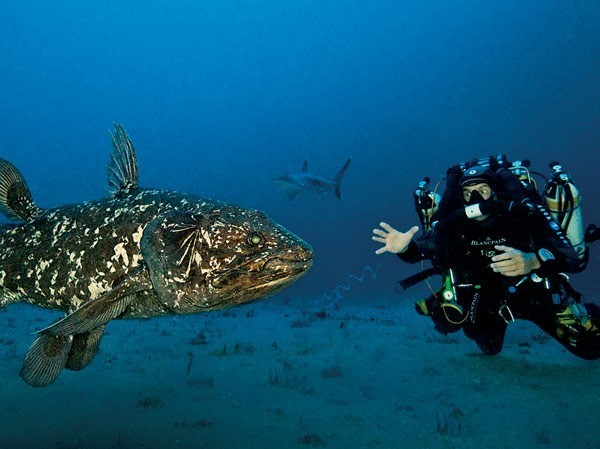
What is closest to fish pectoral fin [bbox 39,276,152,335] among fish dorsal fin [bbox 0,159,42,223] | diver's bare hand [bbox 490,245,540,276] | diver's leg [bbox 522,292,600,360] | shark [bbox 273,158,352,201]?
fish dorsal fin [bbox 0,159,42,223]

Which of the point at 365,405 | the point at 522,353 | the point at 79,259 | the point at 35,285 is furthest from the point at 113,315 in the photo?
the point at 522,353

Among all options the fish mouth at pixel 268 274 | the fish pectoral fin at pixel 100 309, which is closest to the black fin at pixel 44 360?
the fish pectoral fin at pixel 100 309

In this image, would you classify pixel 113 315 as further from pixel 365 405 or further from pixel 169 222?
pixel 365 405

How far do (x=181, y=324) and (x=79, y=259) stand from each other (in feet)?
25.3

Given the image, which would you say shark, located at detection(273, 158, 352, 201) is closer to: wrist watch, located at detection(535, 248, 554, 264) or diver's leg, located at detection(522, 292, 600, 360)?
diver's leg, located at detection(522, 292, 600, 360)

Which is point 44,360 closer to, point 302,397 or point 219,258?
point 219,258

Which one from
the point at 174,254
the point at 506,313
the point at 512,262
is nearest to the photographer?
the point at 174,254

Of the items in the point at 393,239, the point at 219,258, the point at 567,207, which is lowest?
the point at 219,258

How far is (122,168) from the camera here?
3.92m

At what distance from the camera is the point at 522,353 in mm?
7887

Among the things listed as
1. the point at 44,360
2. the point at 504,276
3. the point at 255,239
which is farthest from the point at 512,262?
the point at 44,360

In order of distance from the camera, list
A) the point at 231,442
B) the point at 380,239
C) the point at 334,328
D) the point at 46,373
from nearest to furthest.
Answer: the point at 46,373, the point at 231,442, the point at 380,239, the point at 334,328

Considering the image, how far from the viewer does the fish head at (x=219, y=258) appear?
2.88 meters

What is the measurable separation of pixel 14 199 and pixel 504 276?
6535mm
